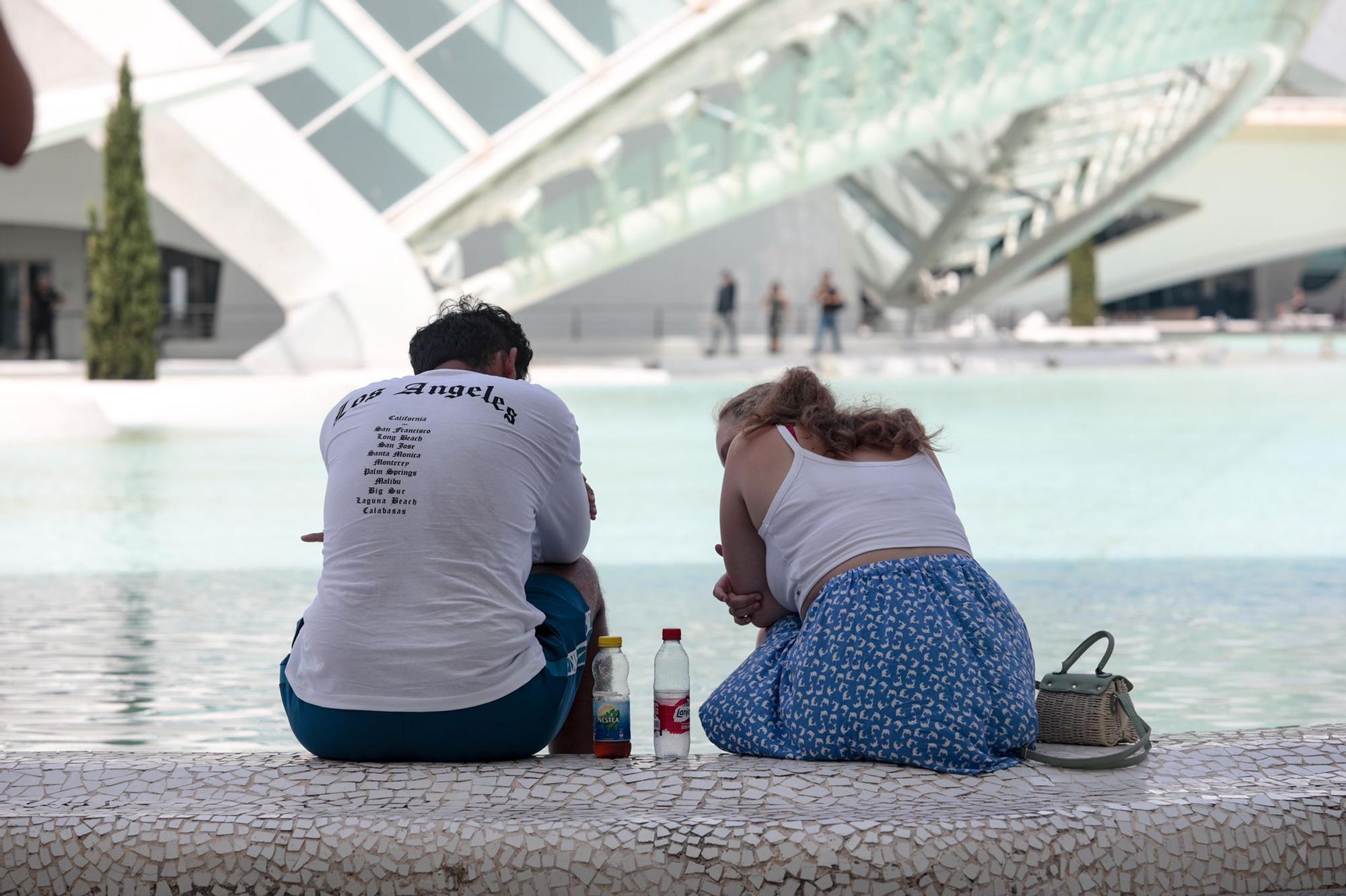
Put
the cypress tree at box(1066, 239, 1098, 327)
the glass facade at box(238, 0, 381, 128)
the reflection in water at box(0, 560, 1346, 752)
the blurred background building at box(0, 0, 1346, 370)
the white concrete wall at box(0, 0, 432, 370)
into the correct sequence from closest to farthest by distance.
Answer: the reflection in water at box(0, 560, 1346, 752), the white concrete wall at box(0, 0, 432, 370), the blurred background building at box(0, 0, 1346, 370), the glass facade at box(238, 0, 381, 128), the cypress tree at box(1066, 239, 1098, 327)

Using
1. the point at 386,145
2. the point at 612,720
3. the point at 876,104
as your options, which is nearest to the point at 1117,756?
the point at 612,720

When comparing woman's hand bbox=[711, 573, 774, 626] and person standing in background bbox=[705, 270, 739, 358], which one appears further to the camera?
person standing in background bbox=[705, 270, 739, 358]

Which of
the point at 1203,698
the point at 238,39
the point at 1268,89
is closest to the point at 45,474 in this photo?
the point at 1203,698

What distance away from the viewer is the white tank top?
8.96ft

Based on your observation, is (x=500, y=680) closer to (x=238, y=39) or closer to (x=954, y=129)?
(x=238, y=39)

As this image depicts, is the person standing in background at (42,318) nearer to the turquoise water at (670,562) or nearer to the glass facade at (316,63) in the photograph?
the glass facade at (316,63)

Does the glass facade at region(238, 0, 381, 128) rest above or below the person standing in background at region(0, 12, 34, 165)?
above

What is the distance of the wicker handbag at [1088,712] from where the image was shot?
274 centimetres

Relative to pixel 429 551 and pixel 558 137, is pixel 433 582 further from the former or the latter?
pixel 558 137

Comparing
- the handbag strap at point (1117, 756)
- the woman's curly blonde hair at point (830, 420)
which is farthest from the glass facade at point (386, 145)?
the handbag strap at point (1117, 756)

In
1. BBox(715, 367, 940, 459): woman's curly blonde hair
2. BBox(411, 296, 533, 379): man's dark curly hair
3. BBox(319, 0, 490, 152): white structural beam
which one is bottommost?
BBox(715, 367, 940, 459): woman's curly blonde hair

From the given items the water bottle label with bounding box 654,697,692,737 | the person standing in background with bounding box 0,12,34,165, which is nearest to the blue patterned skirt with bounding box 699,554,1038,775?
the water bottle label with bounding box 654,697,692,737

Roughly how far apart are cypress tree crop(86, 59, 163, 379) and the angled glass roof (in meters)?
3.94

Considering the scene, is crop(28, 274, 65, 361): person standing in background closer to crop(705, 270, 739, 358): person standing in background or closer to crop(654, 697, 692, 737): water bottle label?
crop(705, 270, 739, 358): person standing in background
